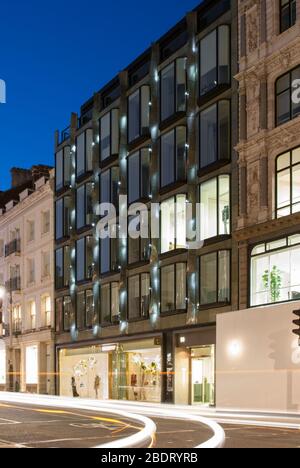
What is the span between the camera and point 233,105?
125 feet

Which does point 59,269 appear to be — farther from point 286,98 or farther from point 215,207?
point 286,98

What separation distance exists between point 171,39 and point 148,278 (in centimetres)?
1295

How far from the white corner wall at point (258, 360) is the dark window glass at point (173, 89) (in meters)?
12.0

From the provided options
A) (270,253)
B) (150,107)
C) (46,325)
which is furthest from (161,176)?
(46,325)

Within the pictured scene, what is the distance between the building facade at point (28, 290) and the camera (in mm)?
57219

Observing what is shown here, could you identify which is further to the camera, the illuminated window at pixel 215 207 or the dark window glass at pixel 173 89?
the dark window glass at pixel 173 89

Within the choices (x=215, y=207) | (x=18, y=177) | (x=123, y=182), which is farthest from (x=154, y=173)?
(x=18, y=177)

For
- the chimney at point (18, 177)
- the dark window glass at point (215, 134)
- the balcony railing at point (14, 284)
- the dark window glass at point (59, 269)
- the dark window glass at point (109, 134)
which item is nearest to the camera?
the dark window glass at point (215, 134)

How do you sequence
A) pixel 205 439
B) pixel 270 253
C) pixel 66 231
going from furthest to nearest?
1. pixel 66 231
2. pixel 270 253
3. pixel 205 439

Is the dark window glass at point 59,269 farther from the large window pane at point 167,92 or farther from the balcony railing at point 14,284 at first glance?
the large window pane at point 167,92

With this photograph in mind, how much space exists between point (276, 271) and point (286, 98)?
24.3 ft

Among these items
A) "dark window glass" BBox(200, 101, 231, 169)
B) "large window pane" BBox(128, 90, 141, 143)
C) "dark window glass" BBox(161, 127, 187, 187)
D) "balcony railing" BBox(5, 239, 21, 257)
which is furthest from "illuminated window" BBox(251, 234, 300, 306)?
"balcony railing" BBox(5, 239, 21, 257)

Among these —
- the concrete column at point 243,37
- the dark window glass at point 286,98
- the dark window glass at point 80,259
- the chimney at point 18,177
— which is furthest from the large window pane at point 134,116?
the chimney at point 18,177

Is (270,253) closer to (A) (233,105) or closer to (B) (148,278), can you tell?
(A) (233,105)
